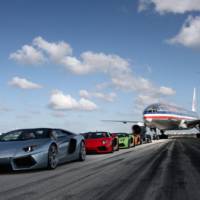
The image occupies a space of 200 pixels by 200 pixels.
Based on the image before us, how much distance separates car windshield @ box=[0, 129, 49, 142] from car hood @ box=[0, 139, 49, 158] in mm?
470

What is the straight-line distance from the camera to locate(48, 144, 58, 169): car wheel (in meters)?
10.0

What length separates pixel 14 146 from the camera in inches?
376

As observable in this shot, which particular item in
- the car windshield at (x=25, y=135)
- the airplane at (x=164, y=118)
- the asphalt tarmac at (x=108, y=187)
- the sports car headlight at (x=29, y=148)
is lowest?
the asphalt tarmac at (x=108, y=187)

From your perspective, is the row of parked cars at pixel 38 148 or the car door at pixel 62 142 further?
the car door at pixel 62 142

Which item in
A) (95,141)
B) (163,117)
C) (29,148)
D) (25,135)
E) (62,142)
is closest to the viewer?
(29,148)

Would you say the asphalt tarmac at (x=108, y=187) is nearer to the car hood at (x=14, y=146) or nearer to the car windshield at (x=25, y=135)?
the car hood at (x=14, y=146)

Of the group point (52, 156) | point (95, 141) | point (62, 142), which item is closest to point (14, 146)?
point (52, 156)

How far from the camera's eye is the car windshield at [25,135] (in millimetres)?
10485

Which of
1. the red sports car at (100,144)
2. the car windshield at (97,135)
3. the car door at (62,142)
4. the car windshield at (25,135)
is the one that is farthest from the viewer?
the car windshield at (97,135)

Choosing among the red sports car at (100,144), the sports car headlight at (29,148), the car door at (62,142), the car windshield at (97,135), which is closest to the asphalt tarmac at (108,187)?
the sports car headlight at (29,148)

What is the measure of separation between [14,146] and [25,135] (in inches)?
39.9

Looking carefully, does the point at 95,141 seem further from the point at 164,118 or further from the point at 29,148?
the point at 164,118

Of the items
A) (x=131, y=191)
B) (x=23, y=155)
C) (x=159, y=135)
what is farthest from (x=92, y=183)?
(x=159, y=135)

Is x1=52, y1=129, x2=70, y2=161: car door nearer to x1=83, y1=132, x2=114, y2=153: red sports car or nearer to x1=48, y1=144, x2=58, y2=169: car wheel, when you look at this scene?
x1=48, y1=144, x2=58, y2=169: car wheel
